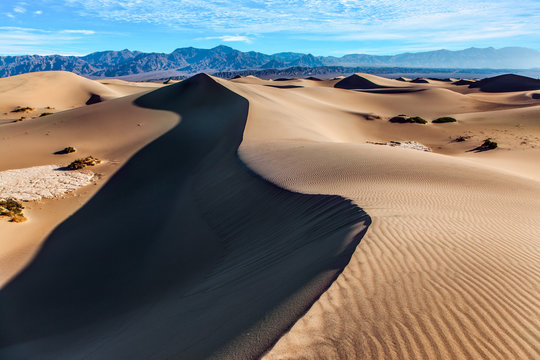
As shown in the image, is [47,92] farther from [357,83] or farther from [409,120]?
[357,83]

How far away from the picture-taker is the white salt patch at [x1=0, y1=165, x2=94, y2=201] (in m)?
11.4

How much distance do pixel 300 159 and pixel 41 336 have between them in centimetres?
751

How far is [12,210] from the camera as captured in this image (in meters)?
9.91

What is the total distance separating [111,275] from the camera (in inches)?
283

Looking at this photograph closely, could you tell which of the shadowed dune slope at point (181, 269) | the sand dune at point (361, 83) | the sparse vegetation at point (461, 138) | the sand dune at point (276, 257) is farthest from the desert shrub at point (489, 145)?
the sand dune at point (361, 83)

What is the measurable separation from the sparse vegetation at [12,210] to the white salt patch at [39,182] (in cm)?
77

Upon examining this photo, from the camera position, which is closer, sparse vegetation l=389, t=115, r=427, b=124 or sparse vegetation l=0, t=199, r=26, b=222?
sparse vegetation l=0, t=199, r=26, b=222

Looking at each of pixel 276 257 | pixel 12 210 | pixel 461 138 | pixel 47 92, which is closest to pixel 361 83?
pixel 461 138

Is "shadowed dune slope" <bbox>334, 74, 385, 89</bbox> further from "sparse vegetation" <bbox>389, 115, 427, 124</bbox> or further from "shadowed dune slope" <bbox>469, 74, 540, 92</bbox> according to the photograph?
"sparse vegetation" <bbox>389, 115, 427, 124</bbox>

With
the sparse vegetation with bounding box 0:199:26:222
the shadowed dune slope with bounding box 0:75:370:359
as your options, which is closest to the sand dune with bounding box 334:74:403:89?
the shadowed dune slope with bounding box 0:75:370:359

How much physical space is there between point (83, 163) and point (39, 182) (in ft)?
7.09

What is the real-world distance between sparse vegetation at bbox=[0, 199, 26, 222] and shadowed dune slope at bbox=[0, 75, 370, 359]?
4.14ft

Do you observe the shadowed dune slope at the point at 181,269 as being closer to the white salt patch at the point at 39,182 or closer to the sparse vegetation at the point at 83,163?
the white salt patch at the point at 39,182

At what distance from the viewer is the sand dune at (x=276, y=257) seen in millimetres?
2957
